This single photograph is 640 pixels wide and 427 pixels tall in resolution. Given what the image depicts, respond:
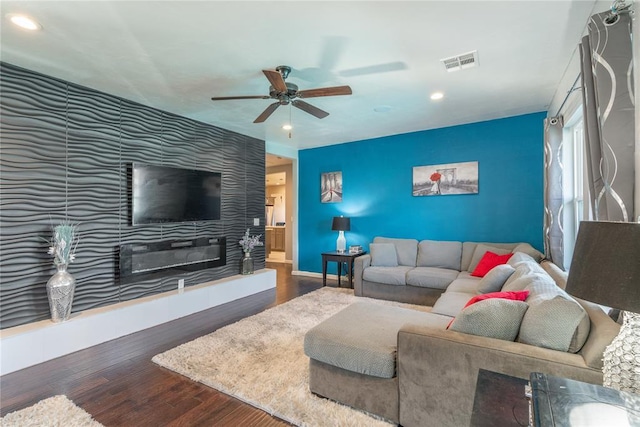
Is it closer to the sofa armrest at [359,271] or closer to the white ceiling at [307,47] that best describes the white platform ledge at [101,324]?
the sofa armrest at [359,271]

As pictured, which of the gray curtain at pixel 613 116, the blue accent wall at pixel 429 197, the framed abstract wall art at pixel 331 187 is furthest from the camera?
the framed abstract wall art at pixel 331 187

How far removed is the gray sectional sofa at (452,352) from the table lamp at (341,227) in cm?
322

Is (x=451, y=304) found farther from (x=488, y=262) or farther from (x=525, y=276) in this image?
(x=488, y=262)

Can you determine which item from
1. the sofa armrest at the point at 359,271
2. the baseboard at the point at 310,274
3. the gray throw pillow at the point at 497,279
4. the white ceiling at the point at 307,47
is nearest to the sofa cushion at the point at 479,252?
the gray throw pillow at the point at 497,279

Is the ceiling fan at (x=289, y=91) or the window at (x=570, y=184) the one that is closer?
the ceiling fan at (x=289, y=91)

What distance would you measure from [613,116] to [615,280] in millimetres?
1224

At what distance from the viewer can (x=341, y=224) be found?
548 centimetres

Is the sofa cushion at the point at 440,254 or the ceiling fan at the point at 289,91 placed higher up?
the ceiling fan at the point at 289,91

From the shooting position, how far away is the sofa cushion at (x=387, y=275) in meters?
4.30

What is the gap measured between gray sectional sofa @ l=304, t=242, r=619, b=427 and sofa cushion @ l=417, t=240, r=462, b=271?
7.35 ft

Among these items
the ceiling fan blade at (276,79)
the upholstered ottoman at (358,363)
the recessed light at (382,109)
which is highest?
the recessed light at (382,109)

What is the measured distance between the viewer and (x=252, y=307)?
4.15 meters

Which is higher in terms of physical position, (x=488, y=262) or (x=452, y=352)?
(x=488, y=262)

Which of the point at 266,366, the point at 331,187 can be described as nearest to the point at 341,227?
the point at 331,187
